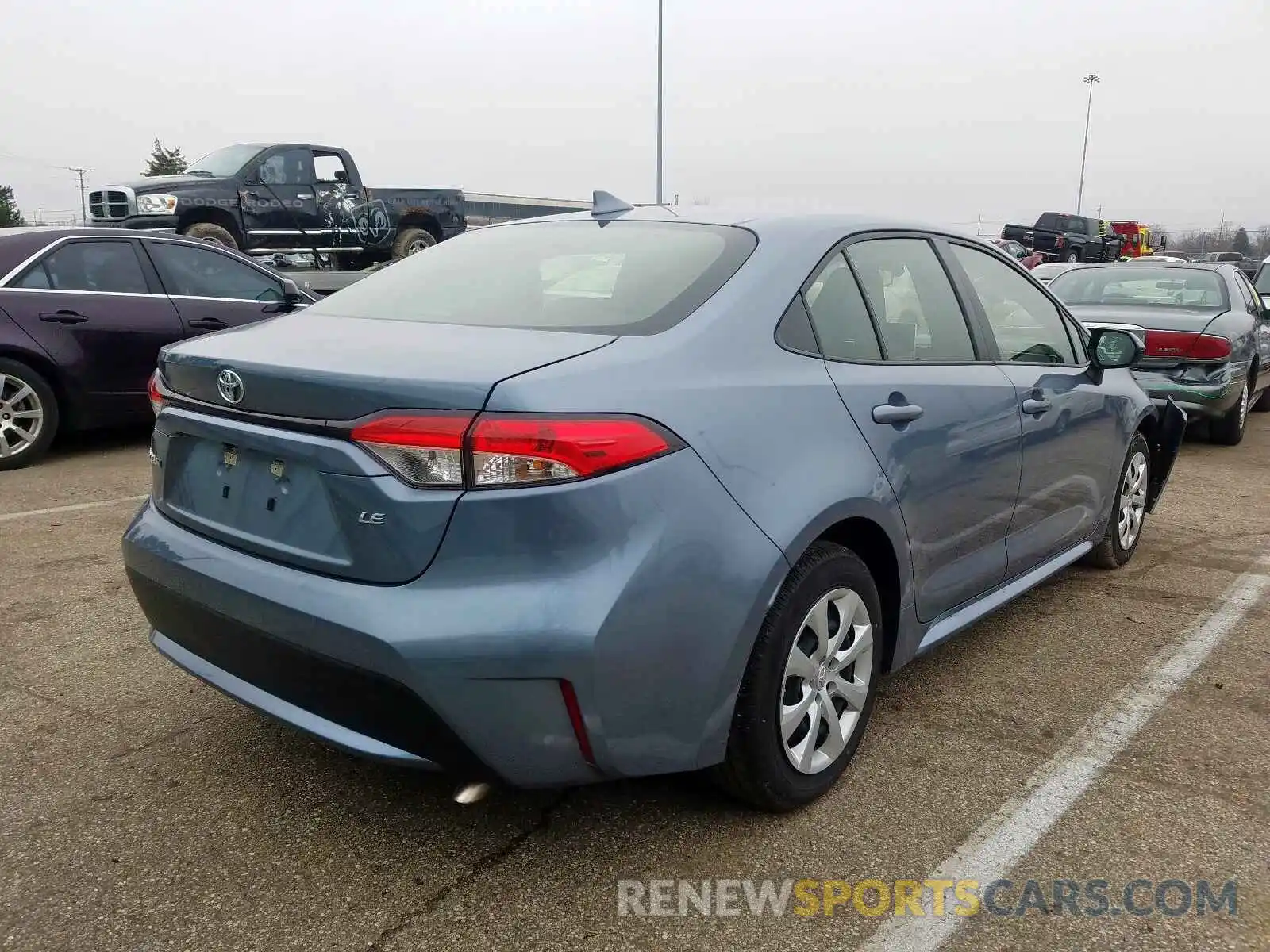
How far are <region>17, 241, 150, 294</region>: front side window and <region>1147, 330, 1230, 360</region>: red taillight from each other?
7.31 m

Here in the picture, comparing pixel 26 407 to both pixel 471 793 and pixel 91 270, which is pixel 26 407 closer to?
pixel 91 270

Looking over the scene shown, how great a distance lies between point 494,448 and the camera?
2.01 meters

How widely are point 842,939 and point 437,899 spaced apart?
2.89ft

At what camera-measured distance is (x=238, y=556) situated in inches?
92.0

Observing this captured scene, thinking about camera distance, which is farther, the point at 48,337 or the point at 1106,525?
the point at 48,337

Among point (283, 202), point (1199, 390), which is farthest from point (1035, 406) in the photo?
point (283, 202)

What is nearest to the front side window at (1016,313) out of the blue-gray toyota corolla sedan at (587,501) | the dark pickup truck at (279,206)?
the blue-gray toyota corolla sedan at (587,501)

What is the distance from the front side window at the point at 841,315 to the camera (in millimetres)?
2725

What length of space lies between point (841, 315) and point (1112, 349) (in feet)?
5.97

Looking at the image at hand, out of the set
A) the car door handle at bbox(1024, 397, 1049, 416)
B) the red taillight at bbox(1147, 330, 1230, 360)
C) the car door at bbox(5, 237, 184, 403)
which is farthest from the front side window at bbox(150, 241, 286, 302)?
the red taillight at bbox(1147, 330, 1230, 360)

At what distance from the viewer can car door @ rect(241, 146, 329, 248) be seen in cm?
1281

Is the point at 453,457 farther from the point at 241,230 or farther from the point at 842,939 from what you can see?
the point at 241,230

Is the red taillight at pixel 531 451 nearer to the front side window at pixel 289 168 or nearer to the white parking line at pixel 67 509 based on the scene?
the white parking line at pixel 67 509

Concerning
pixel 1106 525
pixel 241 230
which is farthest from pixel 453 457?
pixel 241 230
